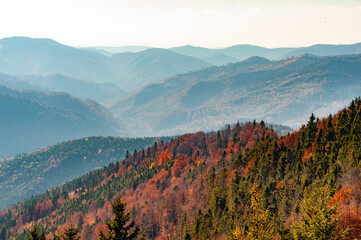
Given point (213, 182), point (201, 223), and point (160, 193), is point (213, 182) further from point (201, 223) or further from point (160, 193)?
point (160, 193)

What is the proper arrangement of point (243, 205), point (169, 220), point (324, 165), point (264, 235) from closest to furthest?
point (264, 235) < point (324, 165) < point (243, 205) < point (169, 220)

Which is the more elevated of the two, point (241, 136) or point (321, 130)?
point (321, 130)

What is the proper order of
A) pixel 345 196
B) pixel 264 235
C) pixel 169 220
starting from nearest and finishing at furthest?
pixel 264 235 < pixel 345 196 < pixel 169 220

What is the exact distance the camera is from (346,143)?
86.3 m

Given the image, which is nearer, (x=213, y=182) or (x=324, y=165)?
(x=324, y=165)

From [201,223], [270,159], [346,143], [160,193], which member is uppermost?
[346,143]

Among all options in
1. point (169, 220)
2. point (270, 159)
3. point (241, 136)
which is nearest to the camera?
point (270, 159)

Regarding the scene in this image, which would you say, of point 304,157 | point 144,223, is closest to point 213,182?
point 144,223

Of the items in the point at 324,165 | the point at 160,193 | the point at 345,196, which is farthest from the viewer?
the point at 160,193

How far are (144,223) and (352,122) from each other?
248ft

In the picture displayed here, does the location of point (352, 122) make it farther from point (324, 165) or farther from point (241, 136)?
point (241, 136)

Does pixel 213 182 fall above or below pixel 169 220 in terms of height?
above


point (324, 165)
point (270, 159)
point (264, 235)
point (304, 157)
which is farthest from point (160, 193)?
point (264, 235)

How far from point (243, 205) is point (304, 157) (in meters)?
24.4
